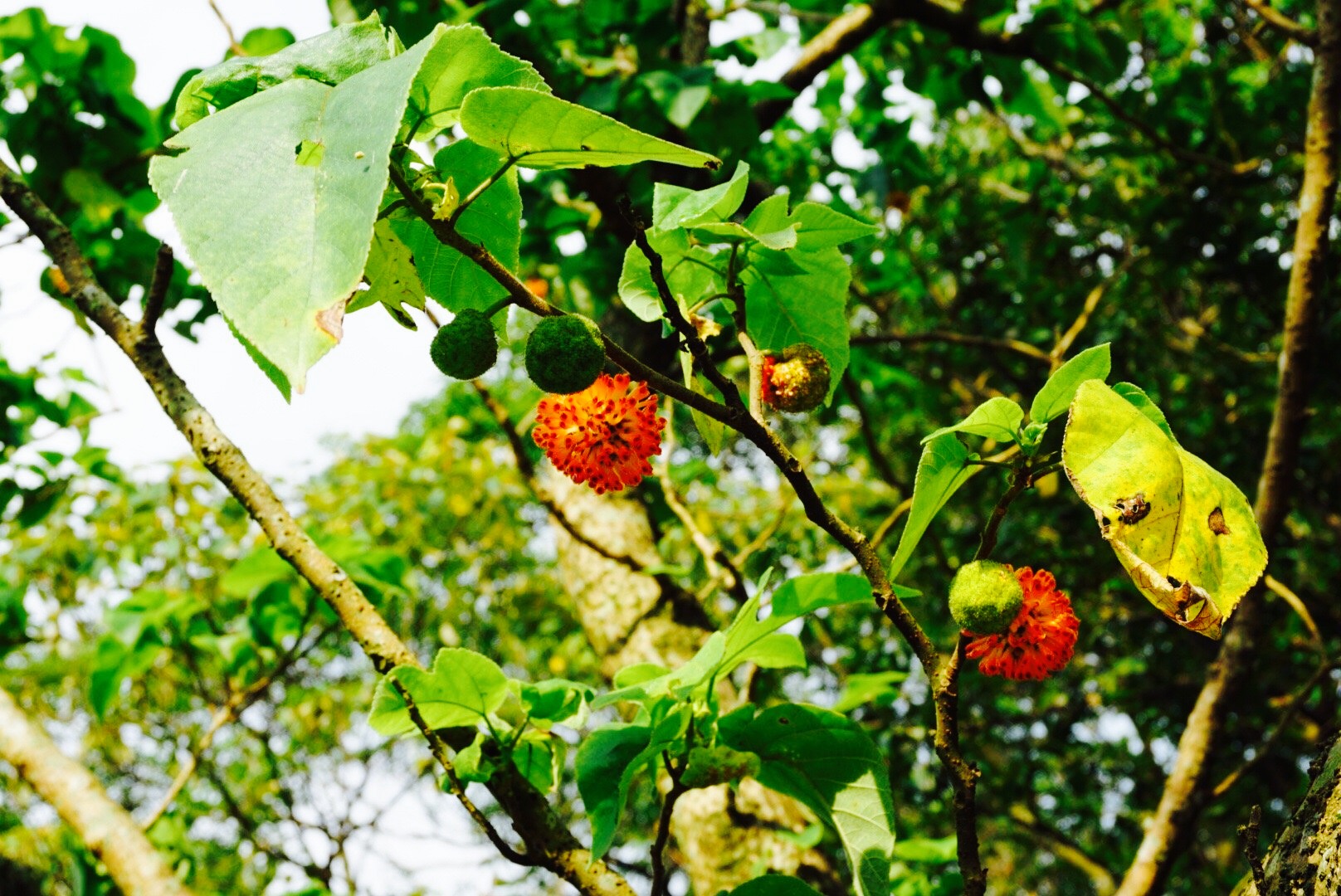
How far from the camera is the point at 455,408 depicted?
643cm

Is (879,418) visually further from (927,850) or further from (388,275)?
(388,275)

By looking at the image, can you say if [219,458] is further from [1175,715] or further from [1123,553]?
[1175,715]

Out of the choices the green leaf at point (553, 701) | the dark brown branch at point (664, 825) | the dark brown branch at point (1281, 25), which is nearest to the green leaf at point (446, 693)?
the green leaf at point (553, 701)

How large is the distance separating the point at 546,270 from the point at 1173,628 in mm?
4021

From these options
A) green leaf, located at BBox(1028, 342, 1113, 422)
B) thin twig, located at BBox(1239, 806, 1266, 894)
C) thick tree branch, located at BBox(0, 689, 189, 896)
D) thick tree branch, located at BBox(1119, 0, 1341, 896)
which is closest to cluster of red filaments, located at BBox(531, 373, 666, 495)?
green leaf, located at BBox(1028, 342, 1113, 422)

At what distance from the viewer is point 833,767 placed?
4.28ft

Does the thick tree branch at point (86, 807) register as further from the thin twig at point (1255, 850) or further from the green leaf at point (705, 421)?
the thin twig at point (1255, 850)

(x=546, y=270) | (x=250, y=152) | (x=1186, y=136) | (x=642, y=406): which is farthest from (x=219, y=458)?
(x=1186, y=136)

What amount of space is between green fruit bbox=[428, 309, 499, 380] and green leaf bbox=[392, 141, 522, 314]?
76 mm

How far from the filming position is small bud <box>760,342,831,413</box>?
118 cm

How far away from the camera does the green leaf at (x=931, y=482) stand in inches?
39.8

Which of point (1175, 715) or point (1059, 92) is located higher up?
point (1059, 92)

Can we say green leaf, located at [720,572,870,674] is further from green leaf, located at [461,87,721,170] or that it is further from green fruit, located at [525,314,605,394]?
green leaf, located at [461,87,721,170]

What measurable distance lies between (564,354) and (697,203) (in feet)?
0.71
